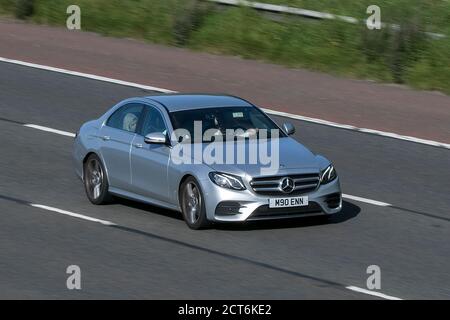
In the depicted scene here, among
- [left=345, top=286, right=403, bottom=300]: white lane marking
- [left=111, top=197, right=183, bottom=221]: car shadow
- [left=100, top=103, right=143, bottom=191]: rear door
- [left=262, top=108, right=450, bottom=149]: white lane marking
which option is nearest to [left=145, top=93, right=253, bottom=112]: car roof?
[left=100, top=103, right=143, bottom=191]: rear door

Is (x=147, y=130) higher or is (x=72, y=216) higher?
(x=147, y=130)

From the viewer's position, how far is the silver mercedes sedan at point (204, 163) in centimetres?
1455

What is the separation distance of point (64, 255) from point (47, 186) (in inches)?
141

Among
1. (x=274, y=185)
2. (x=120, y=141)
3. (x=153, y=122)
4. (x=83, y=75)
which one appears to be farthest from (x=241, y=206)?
(x=83, y=75)

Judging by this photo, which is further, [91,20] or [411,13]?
[91,20]

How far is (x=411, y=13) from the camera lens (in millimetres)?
24203

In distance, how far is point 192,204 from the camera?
14.9 meters

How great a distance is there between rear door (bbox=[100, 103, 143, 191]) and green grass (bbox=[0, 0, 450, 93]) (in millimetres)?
7833

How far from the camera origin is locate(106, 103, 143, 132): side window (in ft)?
53.5

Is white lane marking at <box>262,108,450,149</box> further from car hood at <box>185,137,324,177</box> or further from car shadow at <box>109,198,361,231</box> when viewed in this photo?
car hood at <box>185,137,324,177</box>

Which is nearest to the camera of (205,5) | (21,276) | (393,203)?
(21,276)

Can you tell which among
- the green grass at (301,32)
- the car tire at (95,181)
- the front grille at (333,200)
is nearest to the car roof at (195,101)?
the car tire at (95,181)

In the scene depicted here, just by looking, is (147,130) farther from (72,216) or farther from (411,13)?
(411,13)

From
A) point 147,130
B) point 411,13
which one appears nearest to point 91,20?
point 411,13
